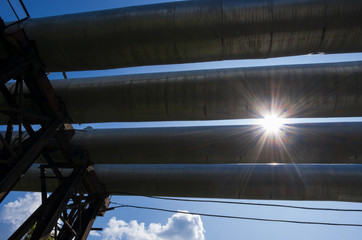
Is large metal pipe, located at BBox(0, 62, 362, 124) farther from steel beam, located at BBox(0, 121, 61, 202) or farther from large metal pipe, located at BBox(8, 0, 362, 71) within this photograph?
steel beam, located at BBox(0, 121, 61, 202)

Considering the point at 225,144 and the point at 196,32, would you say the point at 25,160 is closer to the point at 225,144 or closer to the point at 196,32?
the point at 196,32

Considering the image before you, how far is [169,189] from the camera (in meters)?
7.62

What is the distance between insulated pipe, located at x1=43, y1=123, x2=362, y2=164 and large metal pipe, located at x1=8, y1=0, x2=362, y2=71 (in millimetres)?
2268

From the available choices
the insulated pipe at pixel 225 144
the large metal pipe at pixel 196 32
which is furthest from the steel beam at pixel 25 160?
the large metal pipe at pixel 196 32

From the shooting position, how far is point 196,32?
14.3 ft

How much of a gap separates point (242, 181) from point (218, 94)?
3.63 m

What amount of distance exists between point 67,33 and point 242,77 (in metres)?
3.91

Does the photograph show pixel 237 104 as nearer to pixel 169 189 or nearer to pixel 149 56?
pixel 149 56

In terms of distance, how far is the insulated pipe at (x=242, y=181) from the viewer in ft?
22.6

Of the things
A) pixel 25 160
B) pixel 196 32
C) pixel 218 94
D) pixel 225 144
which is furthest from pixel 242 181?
pixel 25 160

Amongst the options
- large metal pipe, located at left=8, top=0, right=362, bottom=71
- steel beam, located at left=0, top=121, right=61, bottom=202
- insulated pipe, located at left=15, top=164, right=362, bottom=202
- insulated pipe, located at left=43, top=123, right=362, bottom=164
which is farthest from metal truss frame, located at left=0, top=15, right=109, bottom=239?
insulated pipe, located at left=15, top=164, right=362, bottom=202

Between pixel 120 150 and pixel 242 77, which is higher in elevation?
pixel 242 77

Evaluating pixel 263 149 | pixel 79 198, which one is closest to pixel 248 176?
pixel 263 149

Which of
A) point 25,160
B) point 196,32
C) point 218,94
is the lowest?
point 25,160
